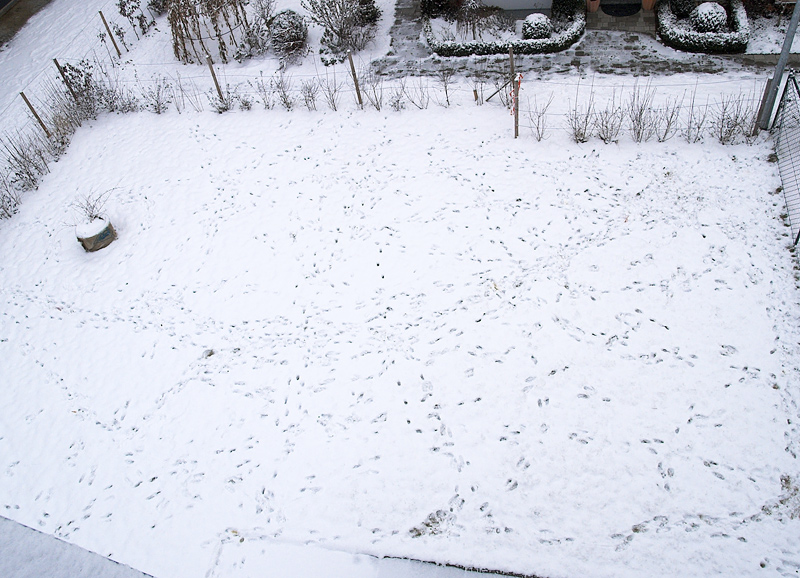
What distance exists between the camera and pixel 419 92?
11.7m

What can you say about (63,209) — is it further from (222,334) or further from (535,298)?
(535,298)

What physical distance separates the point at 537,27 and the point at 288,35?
19.6ft

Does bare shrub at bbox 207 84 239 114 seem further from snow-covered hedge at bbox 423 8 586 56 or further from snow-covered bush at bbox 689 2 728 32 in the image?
snow-covered bush at bbox 689 2 728 32

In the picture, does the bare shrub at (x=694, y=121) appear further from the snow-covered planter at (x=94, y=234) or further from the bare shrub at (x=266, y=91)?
the snow-covered planter at (x=94, y=234)

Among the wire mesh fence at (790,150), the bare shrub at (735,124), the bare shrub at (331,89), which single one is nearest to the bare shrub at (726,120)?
the bare shrub at (735,124)

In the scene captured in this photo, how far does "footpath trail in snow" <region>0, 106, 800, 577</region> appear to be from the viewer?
243 inches

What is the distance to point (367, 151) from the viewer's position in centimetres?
1054

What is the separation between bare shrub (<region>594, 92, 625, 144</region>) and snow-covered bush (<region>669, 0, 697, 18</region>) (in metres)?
3.79

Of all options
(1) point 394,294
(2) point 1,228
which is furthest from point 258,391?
(2) point 1,228

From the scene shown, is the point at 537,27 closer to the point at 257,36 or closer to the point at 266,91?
the point at 266,91

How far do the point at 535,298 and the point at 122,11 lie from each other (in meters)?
14.7

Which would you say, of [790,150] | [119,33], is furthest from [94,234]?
[790,150]

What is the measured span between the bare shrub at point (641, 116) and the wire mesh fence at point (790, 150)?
2021 millimetres

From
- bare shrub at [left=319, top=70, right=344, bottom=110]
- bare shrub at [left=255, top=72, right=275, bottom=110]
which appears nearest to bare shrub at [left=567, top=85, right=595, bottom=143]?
bare shrub at [left=319, top=70, right=344, bottom=110]
